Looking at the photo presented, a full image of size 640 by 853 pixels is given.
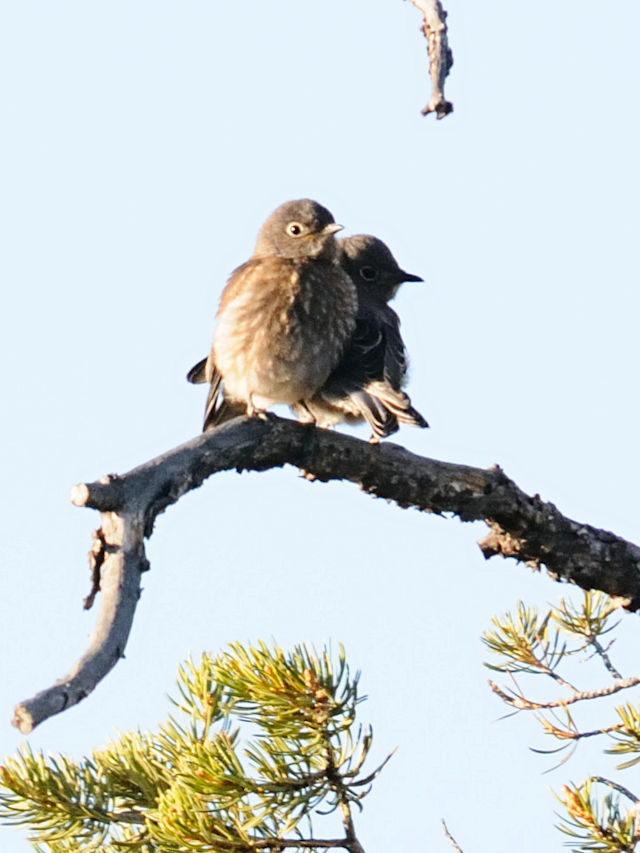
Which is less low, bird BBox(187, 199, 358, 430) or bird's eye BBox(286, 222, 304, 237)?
bird's eye BBox(286, 222, 304, 237)

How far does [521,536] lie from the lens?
14.8ft

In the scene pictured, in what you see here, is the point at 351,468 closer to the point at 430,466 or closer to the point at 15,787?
the point at 430,466

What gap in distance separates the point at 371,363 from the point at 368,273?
5.26 feet

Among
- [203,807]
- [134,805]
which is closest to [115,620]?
[203,807]

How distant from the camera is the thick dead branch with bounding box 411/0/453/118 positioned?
9.00 ft

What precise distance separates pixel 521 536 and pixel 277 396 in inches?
63.3

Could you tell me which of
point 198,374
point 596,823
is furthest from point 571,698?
point 198,374

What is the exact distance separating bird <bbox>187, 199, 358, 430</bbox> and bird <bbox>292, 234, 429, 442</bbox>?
8 cm

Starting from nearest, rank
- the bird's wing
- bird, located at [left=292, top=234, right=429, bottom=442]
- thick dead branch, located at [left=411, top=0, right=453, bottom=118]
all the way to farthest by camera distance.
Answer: thick dead branch, located at [left=411, top=0, right=453, bottom=118] → bird, located at [left=292, top=234, right=429, bottom=442] → the bird's wing

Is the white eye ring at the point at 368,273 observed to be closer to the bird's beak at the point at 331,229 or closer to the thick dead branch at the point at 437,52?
the bird's beak at the point at 331,229

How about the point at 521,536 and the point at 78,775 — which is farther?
the point at 521,536

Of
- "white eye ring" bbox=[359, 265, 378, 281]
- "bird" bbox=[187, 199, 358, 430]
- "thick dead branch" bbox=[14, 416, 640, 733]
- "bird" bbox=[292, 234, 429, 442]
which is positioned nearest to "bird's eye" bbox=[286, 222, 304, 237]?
"bird" bbox=[187, 199, 358, 430]

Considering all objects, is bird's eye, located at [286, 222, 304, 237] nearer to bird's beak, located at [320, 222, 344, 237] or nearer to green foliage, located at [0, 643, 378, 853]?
bird's beak, located at [320, 222, 344, 237]

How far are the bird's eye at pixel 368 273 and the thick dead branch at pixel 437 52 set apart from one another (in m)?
4.32
